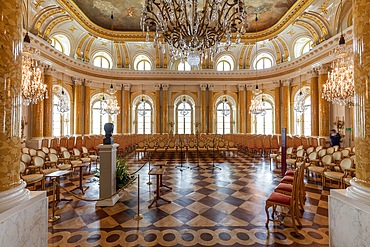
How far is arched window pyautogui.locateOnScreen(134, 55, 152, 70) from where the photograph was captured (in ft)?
50.2

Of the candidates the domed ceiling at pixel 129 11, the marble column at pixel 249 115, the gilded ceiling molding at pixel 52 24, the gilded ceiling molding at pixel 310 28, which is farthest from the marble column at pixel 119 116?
the gilded ceiling molding at pixel 310 28

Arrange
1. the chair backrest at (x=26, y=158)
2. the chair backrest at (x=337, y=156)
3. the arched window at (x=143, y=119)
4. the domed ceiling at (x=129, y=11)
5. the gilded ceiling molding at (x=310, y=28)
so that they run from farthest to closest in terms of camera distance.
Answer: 1. the arched window at (x=143, y=119)
2. the gilded ceiling molding at (x=310, y=28)
3. the domed ceiling at (x=129, y=11)
4. the chair backrest at (x=337, y=156)
5. the chair backrest at (x=26, y=158)

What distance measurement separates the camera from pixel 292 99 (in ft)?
44.2

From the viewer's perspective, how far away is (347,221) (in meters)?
1.88

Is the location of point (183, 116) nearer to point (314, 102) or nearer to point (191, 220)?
point (314, 102)

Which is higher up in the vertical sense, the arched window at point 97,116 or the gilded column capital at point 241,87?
the gilded column capital at point 241,87

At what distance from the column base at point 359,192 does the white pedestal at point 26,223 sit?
3.27 meters

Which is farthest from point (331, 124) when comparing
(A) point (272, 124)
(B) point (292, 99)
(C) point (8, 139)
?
(C) point (8, 139)

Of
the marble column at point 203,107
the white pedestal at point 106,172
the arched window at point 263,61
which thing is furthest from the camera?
the marble column at point 203,107

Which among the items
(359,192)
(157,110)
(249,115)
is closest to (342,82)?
(359,192)

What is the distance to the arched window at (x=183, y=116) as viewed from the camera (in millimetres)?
16516

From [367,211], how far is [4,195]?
3.35 metres

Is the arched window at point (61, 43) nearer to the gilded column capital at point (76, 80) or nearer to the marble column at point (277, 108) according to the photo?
the gilded column capital at point (76, 80)

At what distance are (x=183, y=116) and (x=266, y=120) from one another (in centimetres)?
713
